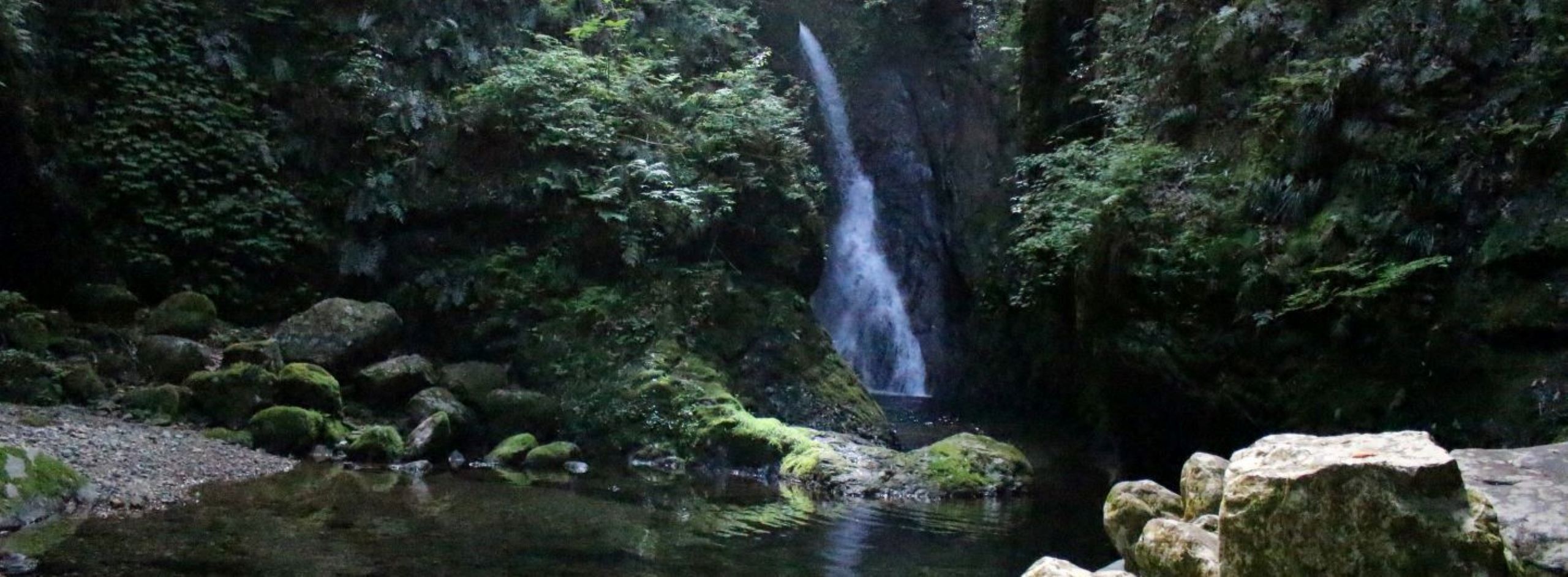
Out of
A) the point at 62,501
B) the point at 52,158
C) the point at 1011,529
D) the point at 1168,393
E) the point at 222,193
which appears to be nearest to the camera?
the point at 62,501

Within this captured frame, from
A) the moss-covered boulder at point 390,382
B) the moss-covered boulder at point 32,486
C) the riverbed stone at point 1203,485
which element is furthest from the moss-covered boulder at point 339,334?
the riverbed stone at point 1203,485

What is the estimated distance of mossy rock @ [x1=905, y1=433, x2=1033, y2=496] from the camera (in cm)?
1208

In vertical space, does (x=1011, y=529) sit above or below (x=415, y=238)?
below

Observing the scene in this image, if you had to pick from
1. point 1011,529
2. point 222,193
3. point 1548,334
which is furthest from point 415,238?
point 1548,334

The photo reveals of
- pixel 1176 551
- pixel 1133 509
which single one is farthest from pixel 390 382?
pixel 1176 551

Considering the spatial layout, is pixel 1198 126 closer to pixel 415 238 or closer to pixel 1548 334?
pixel 1548 334

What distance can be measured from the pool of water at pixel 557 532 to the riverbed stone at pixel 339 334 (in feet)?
9.08

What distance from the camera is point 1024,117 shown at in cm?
1742

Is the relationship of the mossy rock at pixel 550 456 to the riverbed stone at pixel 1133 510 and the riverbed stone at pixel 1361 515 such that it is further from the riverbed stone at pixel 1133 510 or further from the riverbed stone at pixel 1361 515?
the riverbed stone at pixel 1361 515

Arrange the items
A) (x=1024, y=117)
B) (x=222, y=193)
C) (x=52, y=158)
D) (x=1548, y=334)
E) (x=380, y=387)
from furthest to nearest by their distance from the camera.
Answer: (x=1024, y=117) → (x=222, y=193) → (x=52, y=158) → (x=380, y=387) → (x=1548, y=334)

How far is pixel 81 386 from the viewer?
11375 mm

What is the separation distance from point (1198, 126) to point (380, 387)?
10.2m

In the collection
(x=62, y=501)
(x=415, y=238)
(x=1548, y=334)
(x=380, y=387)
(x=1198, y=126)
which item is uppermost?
(x=1198, y=126)

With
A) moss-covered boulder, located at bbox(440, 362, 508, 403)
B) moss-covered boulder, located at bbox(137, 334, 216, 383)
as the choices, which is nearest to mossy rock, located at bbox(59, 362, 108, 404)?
moss-covered boulder, located at bbox(137, 334, 216, 383)
